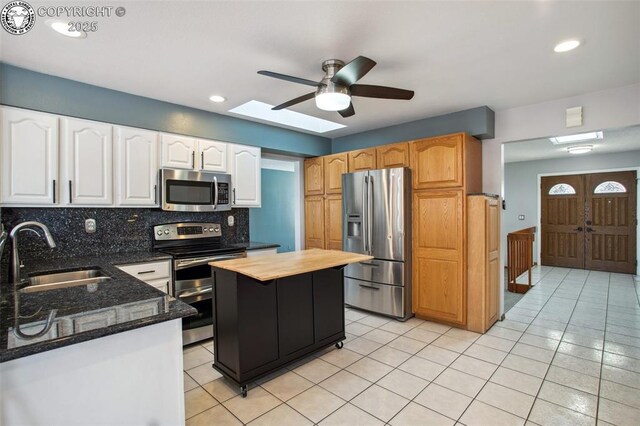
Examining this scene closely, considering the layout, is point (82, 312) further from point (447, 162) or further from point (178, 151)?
point (447, 162)

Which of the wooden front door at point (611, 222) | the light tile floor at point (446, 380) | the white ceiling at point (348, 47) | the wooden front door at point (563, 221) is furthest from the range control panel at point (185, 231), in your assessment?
the wooden front door at point (611, 222)

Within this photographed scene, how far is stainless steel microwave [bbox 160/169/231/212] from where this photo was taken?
3197mm

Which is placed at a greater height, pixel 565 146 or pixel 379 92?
pixel 565 146

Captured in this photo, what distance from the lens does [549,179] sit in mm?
7047

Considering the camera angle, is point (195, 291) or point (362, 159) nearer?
point (195, 291)

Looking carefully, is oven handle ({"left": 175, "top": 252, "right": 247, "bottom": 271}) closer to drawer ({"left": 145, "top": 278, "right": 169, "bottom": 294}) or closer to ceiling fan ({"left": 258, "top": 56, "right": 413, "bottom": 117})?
drawer ({"left": 145, "top": 278, "right": 169, "bottom": 294})

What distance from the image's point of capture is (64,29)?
1.97 m

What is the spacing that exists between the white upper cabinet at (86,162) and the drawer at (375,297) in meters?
2.89

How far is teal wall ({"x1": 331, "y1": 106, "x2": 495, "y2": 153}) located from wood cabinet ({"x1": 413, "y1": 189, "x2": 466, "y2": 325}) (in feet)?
2.64

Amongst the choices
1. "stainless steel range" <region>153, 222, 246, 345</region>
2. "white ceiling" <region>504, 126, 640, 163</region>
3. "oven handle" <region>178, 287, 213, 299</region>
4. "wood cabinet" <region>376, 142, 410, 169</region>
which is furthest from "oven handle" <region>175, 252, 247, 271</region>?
"white ceiling" <region>504, 126, 640, 163</region>

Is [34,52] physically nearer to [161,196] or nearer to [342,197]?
[161,196]

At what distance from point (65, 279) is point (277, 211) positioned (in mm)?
3553

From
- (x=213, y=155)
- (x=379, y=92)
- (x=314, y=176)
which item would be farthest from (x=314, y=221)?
(x=379, y=92)

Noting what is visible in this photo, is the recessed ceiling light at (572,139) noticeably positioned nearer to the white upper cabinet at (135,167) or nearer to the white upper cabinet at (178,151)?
the white upper cabinet at (178,151)
